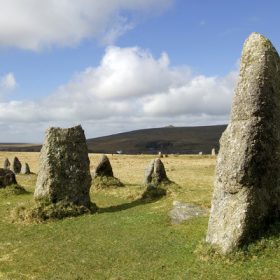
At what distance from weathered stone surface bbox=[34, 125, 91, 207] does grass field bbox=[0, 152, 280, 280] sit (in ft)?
7.45

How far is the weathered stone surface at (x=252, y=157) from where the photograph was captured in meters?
18.2

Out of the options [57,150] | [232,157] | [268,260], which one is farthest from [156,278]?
[57,150]

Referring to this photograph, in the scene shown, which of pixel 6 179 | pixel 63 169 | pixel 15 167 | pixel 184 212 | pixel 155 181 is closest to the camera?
pixel 184 212

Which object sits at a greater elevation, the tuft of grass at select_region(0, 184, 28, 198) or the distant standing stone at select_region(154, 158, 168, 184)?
the distant standing stone at select_region(154, 158, 168, 184)

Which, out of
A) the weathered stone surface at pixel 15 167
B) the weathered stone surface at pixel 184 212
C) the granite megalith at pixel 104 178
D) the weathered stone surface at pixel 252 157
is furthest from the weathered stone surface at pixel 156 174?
the weathered stone surface at pixel 15 167

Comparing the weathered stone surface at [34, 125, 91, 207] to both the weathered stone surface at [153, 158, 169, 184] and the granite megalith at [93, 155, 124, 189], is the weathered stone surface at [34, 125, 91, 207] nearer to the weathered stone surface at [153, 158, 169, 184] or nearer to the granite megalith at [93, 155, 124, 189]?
the weathered stone surface at [153, 158, 169, 184]

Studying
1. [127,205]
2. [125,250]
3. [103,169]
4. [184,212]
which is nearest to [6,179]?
[103,169]

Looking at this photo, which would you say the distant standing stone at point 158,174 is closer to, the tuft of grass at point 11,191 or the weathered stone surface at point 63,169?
the weathered stone surface at point 63,169

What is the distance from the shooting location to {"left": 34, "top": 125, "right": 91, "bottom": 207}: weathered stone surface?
104 feet

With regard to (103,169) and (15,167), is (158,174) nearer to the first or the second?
(103,169)

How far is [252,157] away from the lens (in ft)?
60.2

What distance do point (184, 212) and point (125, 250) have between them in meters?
6.36

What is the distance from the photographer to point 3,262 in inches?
846

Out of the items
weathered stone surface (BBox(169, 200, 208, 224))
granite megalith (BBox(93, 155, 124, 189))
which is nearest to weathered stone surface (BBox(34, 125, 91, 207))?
weathered stone surface (BBox(169, 200, 208, 224))
